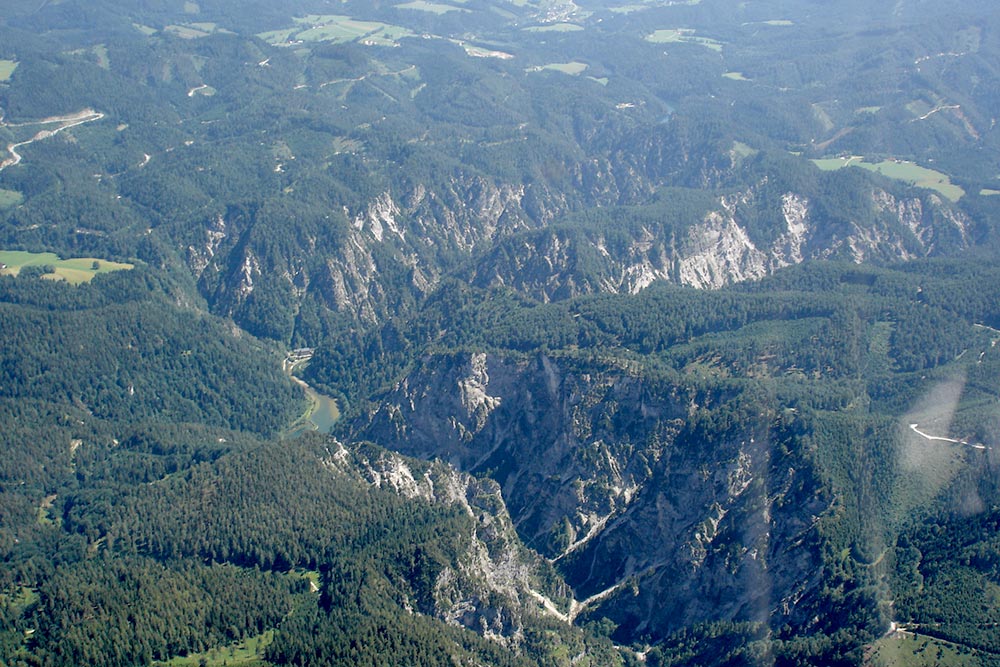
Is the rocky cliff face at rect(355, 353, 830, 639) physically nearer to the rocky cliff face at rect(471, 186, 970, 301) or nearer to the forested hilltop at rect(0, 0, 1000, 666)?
the forested hilltop at rect(0, 0, 1000, 666)

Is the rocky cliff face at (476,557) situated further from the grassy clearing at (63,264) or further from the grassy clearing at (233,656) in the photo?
the grassy clearing at (63,264)

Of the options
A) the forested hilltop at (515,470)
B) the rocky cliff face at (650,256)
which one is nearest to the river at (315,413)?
the forested hilltop at (515,470)

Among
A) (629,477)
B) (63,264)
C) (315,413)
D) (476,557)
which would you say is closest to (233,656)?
(476,557)

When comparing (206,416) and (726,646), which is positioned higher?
(726,646)

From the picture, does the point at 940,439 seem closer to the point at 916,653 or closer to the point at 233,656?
the point at 916,653

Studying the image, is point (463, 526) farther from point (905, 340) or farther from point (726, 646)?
point (905, 340)

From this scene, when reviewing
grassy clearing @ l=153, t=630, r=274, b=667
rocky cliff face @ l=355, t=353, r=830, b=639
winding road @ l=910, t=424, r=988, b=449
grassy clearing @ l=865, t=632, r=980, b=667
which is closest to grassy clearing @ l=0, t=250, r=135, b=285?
rocky cliff face @ l=355, t=353, r=830, b=639

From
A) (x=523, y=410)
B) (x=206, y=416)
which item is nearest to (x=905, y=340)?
(x=523, y=410)

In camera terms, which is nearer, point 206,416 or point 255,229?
point 206,416
